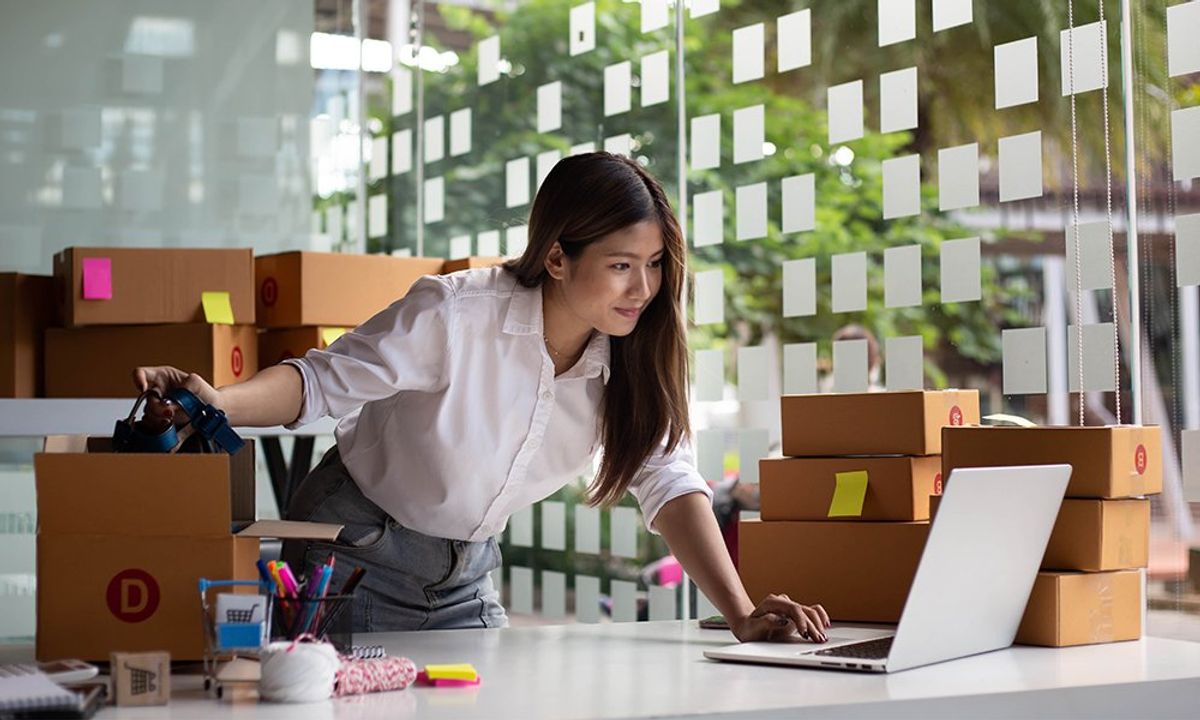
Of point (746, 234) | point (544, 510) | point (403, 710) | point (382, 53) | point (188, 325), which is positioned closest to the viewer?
point (403, 710)

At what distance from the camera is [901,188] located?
241 cm

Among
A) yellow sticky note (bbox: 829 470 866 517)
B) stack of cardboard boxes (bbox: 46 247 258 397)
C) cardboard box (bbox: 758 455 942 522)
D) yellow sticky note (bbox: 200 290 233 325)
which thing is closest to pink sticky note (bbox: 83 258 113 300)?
stack of cardboard boxes (bbox: 46 247 258 397)

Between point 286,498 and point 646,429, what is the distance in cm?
248

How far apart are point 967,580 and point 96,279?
237 centimetres

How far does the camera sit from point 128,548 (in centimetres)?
146

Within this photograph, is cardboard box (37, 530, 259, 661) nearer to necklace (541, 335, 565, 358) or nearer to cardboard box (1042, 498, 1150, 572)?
necklace (541, 335, 565, 358)

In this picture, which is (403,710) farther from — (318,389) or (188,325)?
(188,325)

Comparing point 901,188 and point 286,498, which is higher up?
point 901,188

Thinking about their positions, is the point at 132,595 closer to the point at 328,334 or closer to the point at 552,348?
the point at 552,348

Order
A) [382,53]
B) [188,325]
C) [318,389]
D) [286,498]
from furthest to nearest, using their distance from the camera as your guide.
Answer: [382,53], [286,498], [188,325], [318,389]

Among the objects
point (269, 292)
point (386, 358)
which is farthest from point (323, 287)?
point (386, 358)

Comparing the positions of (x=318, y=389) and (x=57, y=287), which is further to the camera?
(x=57, y=287)

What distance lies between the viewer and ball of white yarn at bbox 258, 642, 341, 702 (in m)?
1.25

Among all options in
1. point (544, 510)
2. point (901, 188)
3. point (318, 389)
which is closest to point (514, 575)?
point (544, 510)
